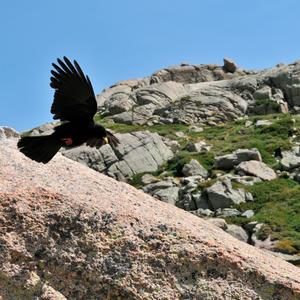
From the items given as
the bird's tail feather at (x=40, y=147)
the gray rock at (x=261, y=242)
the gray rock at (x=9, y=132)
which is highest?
the gray rock at (x=261, y=242)

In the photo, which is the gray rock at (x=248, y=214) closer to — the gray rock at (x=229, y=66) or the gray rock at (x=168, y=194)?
the gray rock at (x=168, y=194)

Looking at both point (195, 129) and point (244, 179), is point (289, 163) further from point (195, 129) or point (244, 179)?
point (195, 129)

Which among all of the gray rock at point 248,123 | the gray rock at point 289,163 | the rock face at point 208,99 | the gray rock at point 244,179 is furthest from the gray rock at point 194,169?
the rock face at point 208,99

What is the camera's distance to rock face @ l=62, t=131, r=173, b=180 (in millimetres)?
46375

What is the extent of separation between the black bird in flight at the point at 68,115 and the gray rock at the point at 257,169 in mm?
33451

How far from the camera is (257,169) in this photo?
4341 cm

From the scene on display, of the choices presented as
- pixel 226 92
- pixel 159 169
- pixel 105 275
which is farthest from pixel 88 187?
pixel 226 92

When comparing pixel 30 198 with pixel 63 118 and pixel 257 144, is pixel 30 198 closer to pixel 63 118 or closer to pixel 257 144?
pixel 63 118

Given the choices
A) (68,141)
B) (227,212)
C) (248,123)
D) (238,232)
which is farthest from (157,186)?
Result: (68,141)

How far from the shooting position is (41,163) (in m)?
9.48

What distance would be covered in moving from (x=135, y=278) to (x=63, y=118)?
9.04ft

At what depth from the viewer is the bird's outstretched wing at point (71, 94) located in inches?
366

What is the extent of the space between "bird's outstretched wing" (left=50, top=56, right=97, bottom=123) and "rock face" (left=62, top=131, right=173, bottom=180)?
3511 cm

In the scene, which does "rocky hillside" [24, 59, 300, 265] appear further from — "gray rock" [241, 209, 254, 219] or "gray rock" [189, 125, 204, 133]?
"gray rock" [189, 125, 204, 133]
